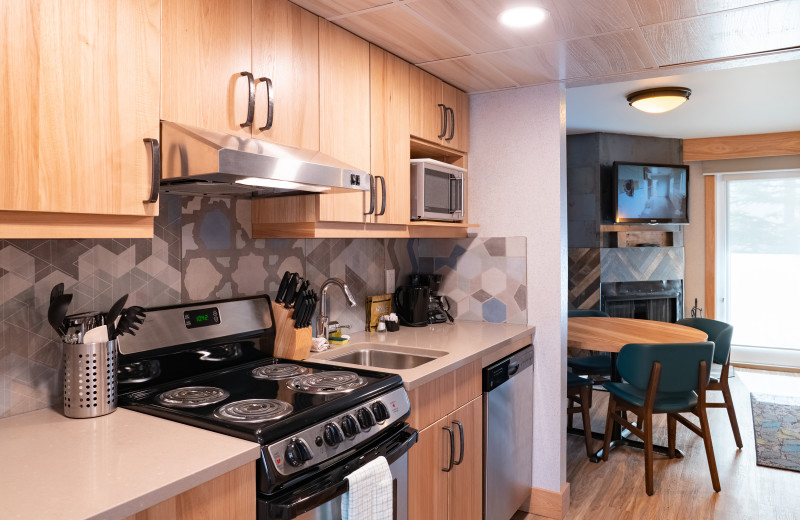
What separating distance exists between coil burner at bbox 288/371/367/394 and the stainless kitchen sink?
0.50m

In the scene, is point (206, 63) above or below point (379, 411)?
above

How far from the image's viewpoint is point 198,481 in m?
1.15

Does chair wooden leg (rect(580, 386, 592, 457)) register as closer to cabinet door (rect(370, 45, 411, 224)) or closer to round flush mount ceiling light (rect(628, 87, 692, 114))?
cabinet door (rect(370, 45, 411, 224))

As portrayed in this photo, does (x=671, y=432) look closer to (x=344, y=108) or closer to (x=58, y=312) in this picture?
(x=344, y=108)

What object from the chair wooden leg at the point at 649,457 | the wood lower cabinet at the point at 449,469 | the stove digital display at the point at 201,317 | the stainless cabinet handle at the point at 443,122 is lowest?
the chair wooden leg at the point at 649,457

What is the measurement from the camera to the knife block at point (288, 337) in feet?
7.04

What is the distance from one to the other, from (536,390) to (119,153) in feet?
7.71

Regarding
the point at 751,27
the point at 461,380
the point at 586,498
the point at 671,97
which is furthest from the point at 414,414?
the point at 671,97

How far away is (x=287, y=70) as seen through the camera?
1.87 meters

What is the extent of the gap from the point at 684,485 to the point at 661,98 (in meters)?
2.57

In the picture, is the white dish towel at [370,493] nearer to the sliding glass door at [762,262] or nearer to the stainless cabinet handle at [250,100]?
the stainless cabinet handle at [250,100]

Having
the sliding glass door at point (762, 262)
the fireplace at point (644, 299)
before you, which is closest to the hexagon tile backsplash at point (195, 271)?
the fireplace at point (644, 299)

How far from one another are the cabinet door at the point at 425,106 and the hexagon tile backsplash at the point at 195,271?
2.06 feet

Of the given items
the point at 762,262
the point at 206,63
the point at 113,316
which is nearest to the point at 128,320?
the point at 113,316
